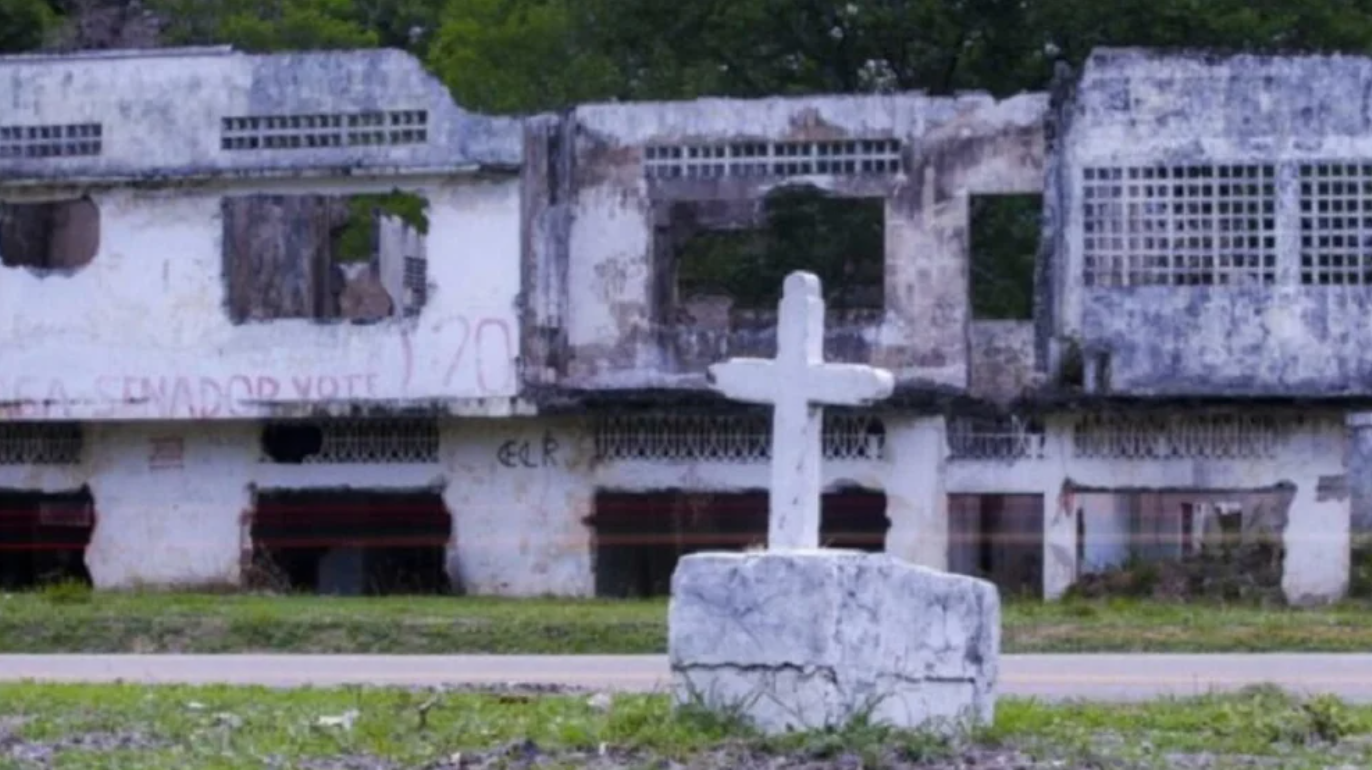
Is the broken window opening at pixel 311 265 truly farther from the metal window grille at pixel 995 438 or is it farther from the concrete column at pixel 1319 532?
the concrete column at pixel 1319 532

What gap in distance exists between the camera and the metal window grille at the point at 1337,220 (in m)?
31.2

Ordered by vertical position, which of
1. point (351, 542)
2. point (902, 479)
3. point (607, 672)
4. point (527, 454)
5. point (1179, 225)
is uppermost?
point (1179, 225)

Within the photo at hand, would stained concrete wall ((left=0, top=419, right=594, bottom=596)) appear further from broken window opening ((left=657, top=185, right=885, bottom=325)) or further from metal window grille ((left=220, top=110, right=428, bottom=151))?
broken window opening ((left=657, top=185, right=885, bottom=325))

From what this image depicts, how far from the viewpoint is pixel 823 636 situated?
41.0ft

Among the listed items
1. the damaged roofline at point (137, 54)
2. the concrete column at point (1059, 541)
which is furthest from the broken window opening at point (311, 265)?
the concrete column at point (1059, 541)

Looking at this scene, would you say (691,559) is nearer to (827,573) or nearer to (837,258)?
(827,573)

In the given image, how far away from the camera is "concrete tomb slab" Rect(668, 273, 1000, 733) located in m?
12.5

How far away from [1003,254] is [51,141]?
15795 millimetres

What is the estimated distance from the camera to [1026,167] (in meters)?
31.9

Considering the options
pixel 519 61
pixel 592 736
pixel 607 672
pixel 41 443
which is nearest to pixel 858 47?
pixel 519 61

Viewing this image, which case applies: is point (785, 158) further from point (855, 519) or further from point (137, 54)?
point (137, 54)

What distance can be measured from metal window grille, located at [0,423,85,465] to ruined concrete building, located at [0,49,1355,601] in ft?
0.14

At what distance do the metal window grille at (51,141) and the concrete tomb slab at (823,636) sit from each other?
21.8 meters

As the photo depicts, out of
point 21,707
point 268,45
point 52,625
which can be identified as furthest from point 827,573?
point 268,45
